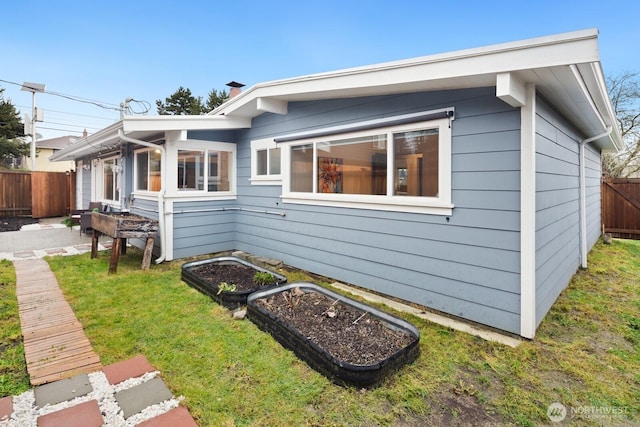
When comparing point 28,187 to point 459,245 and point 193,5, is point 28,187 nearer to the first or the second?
point 193,5

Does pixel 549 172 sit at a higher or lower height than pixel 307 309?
higher

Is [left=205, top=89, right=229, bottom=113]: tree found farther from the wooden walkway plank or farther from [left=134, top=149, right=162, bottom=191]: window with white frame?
the wooden walkway plank

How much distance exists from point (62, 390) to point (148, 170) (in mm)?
4959

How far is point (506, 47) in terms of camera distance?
254 cm

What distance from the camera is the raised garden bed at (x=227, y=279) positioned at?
355 cm

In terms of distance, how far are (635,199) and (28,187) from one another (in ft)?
65.8

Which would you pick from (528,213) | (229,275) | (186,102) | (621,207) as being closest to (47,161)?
(186,102)

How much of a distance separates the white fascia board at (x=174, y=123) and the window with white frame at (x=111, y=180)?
3.09 metres

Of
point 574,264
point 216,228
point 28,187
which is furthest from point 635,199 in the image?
point 28,187

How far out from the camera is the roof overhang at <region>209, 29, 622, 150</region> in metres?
2.31

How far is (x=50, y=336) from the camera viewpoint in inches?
111

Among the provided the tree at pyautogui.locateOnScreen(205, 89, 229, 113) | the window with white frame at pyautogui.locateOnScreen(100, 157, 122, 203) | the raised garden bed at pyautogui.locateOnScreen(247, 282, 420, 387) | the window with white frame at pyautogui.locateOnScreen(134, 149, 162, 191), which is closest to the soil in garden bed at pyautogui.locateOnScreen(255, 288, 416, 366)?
the raised garden bed at pyautogui.locateOnScreen(247, 282, 420, 387)

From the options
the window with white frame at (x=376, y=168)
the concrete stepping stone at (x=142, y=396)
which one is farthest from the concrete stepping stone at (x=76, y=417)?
the window with white frame at (x=376, y=168)

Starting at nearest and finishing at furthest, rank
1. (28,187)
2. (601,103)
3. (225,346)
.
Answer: (225,346) < (601,103) < (28,187)
